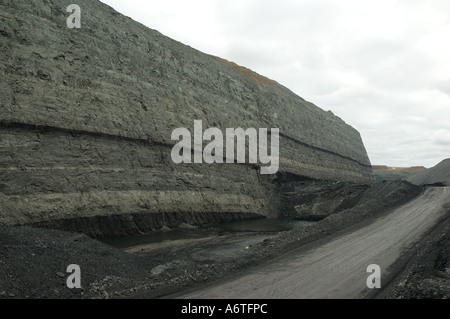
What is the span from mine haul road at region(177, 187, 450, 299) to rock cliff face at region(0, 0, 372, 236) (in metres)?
10.7

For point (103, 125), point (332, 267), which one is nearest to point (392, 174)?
point (103, 125)

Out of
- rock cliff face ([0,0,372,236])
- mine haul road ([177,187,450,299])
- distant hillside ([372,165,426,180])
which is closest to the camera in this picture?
mine haul road ([177,187,450,299])

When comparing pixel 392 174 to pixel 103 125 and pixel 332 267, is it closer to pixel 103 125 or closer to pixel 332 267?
pixel 103 125

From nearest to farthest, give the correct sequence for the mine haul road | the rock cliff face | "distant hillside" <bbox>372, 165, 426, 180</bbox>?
1. the mine haul road
2. the rock cliff face
3. "distant hillside" <bbox>372, 165, 426, 180</bbox>

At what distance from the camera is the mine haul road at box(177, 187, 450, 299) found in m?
8.13

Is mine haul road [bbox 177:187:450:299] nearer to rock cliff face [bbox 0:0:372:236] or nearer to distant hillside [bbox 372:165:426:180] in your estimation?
rock cliff face [bbox 0:0:372:236]

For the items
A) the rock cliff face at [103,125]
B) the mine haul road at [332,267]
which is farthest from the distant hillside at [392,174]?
the mine haul road at [332,267]

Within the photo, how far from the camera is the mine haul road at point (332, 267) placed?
8133mm

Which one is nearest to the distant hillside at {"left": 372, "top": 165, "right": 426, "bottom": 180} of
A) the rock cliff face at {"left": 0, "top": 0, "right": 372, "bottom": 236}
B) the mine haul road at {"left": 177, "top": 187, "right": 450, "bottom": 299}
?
the rock cliff face at {"left": 0, "top": 0, "right": 372, "bottom": 236}

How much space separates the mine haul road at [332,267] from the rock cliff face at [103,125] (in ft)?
35.2

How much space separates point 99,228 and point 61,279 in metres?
9.23

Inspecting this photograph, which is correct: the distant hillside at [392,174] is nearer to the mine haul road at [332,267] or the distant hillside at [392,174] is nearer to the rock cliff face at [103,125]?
the rock cliff face at [103,125]
